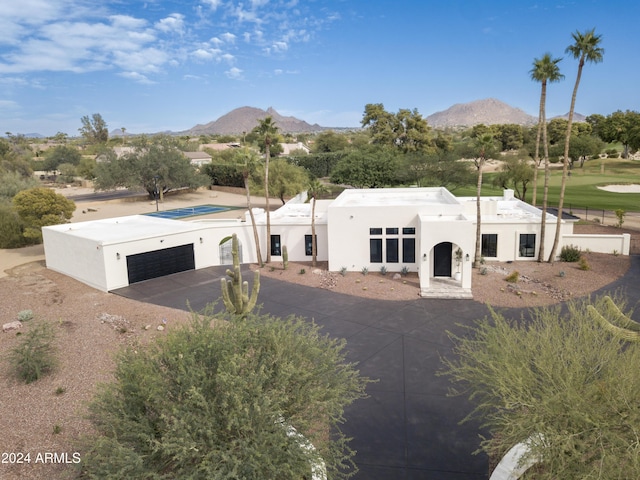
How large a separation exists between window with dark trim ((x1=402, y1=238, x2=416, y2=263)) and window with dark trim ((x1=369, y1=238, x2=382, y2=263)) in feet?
4.29

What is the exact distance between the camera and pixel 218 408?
26.5ft

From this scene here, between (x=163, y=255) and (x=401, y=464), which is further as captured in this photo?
(x=163, y=255)

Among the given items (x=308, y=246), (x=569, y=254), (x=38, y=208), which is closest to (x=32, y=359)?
(x=308, y=246)

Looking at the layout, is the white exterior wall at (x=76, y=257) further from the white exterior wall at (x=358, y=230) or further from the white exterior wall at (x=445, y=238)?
the white exterior wall at (x=445, y=238)

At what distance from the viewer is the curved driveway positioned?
10.5 meters

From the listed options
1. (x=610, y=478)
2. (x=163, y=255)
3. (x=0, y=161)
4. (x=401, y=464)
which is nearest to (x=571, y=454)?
(x=610, y=478)

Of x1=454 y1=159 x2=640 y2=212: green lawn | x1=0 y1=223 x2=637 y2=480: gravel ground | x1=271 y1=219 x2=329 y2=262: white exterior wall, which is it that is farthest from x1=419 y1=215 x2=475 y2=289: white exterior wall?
x1=454 y1=159 x2=640 y2=212: green lawn

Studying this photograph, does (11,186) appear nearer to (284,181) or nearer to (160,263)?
(160,263)

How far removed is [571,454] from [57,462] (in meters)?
10.6

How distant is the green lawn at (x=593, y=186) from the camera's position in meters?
47.5

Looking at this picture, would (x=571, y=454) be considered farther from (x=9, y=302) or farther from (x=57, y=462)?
(x=9, y=302)

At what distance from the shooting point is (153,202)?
58.8 m

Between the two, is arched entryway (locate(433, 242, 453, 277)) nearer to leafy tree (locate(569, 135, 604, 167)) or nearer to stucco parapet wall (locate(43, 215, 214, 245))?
stucco parapet wall (locate(43, 215, 214, 245))

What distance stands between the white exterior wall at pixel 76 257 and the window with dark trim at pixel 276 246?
9668 millimetres
